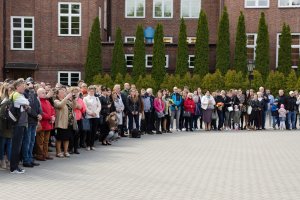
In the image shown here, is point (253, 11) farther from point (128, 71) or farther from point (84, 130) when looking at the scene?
point (84, 130)

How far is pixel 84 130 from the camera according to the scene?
17.8 meters

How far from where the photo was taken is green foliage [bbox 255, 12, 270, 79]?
40.0m

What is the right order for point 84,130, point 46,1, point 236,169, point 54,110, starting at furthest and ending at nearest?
point 46,1, point 84,130, point 54,110, point 236,169

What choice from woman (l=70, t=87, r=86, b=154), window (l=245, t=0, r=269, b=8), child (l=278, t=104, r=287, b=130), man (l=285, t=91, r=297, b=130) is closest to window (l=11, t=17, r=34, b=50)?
window (l=245, t=0, r=269, b=8)

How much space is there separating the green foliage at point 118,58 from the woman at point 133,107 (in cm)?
1677

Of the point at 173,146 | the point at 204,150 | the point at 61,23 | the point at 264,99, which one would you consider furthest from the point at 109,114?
the point at 61,23

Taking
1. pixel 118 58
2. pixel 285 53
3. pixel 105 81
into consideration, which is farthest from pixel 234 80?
pixel 105 81

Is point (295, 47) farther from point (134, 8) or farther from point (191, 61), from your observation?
point (134, 8)

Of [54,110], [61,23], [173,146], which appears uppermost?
[61,23]

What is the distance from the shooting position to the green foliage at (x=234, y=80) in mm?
37500

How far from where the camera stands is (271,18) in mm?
42031

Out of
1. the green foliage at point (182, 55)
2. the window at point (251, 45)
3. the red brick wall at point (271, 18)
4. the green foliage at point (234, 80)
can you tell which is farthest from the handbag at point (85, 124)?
the window at point (251, 45)

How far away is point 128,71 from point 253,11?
1004cm

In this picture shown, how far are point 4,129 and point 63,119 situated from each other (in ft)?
10.1
